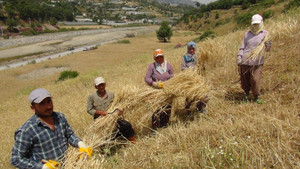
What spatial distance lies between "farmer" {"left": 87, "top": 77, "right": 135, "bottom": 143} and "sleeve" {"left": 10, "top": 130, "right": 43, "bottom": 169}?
1.19 m

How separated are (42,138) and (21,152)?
8.0 inches

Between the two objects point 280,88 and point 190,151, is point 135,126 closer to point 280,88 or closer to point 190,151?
point 190,151

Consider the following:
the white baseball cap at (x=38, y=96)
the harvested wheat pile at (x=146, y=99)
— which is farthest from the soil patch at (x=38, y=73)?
the white baseball cap at (x=38, y=96)

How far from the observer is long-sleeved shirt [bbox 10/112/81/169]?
1913 mm

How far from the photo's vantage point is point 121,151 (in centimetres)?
298

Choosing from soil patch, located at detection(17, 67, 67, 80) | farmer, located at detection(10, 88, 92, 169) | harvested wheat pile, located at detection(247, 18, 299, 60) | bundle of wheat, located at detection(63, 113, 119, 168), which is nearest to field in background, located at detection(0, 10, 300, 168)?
harvested wheat pile, located at detection(247, 18, 299, 60)

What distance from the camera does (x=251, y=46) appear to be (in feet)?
10.5

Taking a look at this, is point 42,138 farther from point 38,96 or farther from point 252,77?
point 252,77

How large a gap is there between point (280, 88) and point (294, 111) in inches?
36.6

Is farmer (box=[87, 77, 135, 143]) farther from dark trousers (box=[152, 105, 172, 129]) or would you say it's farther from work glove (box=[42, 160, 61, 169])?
work glove (box=[42, 160, 61, 169])

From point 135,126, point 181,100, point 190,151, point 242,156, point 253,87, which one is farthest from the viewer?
point 135,126

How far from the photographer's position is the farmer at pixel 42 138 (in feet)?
6.31

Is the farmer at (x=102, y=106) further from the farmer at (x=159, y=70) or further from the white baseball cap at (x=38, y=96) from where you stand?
the white baseball cap at (x=38, y=96)

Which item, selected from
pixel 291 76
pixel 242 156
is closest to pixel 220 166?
pixel 242 156
